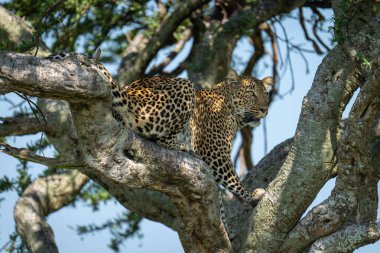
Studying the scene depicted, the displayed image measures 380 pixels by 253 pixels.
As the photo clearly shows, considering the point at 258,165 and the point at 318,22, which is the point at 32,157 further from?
the point at 318,22

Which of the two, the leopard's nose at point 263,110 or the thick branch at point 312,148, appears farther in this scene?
the leopard's nose at point 263,110

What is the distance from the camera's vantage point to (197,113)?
10.0 metres

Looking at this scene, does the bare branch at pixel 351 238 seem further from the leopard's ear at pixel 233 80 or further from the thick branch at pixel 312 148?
the leopard's ear at pixel 233 80

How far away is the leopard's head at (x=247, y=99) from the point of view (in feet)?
35.5

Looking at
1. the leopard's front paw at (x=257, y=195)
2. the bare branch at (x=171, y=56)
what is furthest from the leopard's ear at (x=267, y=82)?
the bare branch at (x=171, y=56)

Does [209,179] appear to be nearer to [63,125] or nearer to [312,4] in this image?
[63,125]

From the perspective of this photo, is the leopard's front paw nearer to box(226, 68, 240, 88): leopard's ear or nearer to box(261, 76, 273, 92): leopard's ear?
box(226, 68, 240, 88): leopard's ear

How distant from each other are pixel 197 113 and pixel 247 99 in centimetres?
117

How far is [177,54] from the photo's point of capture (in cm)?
1401

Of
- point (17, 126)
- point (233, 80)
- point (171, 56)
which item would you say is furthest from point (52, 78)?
point (171, 56)

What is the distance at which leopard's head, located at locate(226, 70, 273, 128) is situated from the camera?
35.5 ft

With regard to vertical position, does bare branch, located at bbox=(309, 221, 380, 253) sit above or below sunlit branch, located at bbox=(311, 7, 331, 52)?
below

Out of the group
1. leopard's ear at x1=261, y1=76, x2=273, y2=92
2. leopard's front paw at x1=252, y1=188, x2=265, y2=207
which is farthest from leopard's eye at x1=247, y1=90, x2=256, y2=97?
leopard's front paw at x1=252, y1=188, x2=265, y2=207

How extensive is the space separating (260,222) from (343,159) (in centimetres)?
129
